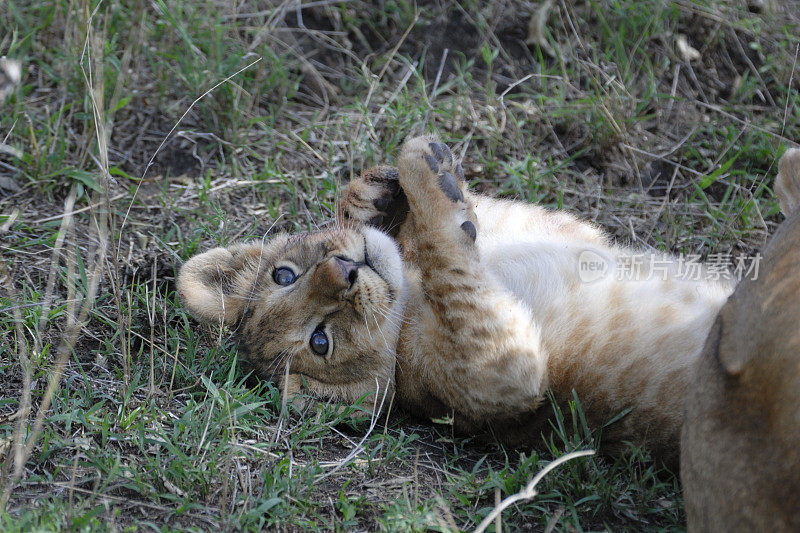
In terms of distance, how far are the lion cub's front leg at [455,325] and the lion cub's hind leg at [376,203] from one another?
0.45m

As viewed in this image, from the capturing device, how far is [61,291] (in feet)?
15.1

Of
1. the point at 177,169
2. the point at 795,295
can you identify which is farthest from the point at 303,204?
the point at 795,295

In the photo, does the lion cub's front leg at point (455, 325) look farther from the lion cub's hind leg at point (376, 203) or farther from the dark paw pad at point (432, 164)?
the lion cub's hind leg at point (376, 203)

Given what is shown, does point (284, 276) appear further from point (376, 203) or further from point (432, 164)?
point (432, 164)

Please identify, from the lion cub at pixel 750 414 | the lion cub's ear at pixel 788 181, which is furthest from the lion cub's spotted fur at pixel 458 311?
the lion cub at pixel 750 414

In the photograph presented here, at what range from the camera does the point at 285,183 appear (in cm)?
536

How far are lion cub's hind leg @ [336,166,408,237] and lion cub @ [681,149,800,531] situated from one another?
212 centimetres

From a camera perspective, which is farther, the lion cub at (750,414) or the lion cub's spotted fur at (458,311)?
the lion cub's spotted fur at (458,311)

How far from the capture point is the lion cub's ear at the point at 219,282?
4.18 metres

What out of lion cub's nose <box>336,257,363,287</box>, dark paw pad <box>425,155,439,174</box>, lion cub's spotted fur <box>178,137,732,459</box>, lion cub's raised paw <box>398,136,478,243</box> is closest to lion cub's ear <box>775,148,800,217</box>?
lion cub's spotted fur <box>178,137,732,459</box>

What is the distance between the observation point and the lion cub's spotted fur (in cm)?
359

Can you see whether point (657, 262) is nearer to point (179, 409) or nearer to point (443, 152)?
point (443, 152)

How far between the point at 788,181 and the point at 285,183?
3.01 m

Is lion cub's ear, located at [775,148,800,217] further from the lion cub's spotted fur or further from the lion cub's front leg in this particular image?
the lion cub's front leg
